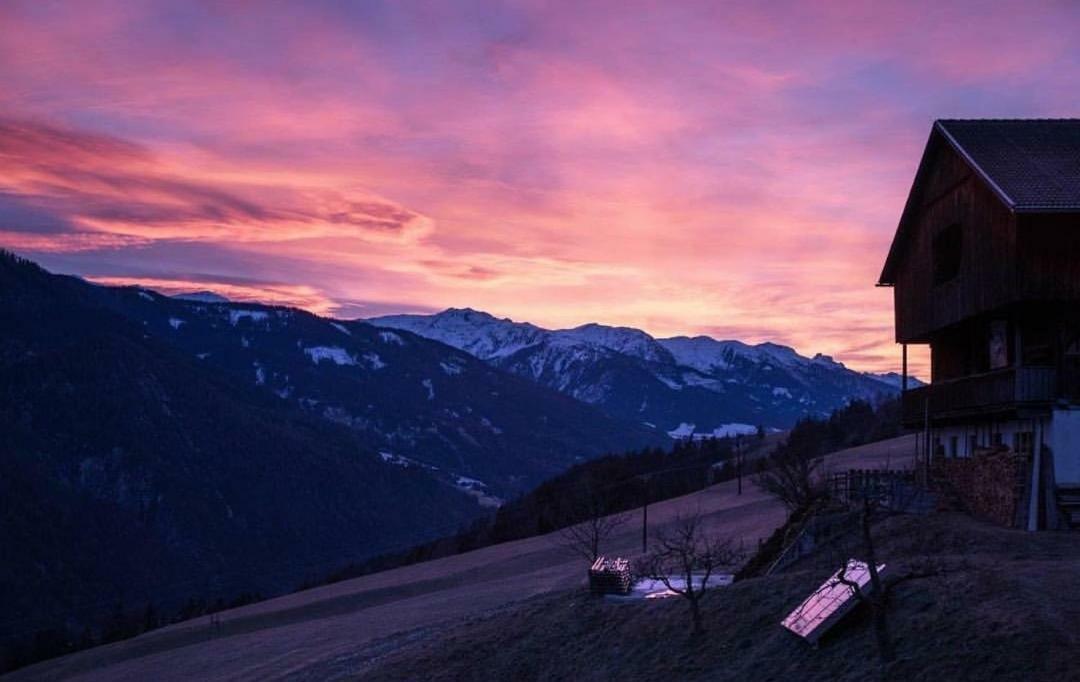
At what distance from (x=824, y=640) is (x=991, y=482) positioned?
12642 mm

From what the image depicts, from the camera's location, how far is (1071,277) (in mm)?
33156

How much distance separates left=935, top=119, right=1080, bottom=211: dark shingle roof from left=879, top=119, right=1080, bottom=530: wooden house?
45 millimetres

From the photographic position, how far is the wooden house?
107ft

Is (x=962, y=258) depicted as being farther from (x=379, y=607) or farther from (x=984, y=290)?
(x=379, y=607)

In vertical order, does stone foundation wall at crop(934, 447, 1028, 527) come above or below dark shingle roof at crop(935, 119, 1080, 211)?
below

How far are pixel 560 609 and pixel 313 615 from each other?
1401 inches

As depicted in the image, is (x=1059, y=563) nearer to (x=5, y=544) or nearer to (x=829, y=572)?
(x=829, y=572)

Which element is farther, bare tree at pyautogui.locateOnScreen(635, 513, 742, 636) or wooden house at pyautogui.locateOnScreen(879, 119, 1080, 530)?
wooden house at pyautogui.locateOnScreen(879, 119, 1080, 530)

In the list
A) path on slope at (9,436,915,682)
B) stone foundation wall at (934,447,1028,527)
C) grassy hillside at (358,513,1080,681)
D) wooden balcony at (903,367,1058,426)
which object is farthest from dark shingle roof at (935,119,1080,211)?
path on slope at (9,436,915,682)

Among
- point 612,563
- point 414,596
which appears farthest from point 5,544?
point 612,563

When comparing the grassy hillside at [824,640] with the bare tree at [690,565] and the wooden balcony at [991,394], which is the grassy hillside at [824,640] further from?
the wooden balcony at [991,394]

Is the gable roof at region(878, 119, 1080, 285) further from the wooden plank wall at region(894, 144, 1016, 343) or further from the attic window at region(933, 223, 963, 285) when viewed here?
the attic window at region(933, 223, 963, 285)

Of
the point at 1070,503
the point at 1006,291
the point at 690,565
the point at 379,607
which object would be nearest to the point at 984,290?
the point at 1006,291

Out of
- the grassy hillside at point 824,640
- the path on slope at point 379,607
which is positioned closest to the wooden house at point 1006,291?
the grassy hillside at point 824,640
